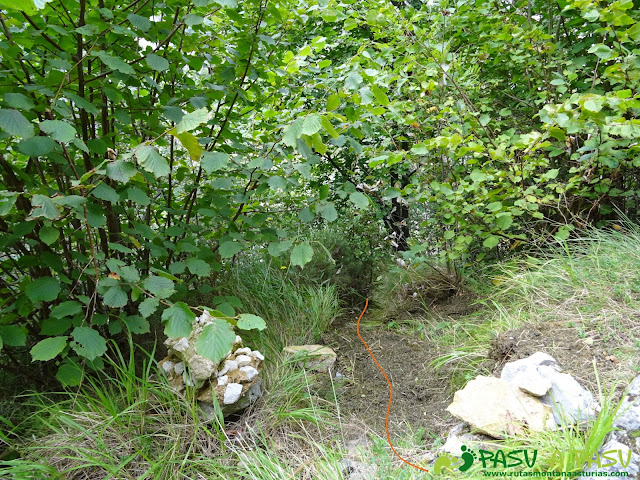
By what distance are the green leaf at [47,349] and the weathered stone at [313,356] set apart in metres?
1.25

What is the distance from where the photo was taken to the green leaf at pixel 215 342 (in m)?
1.11

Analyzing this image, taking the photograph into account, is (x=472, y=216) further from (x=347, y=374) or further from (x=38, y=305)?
(x=38, y=305)

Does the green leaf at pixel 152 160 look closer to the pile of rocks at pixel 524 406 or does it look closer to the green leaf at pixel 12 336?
the green leaf at pixel 12 336

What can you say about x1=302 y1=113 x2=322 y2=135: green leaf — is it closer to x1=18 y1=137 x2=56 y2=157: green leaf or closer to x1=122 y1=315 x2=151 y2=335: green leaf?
x1=18 y1=137 x2=56 y2=157: green leaf

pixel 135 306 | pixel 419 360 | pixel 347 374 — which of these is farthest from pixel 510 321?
pixel 135 306

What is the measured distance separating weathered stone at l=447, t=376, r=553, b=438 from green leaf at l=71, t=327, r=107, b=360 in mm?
1415

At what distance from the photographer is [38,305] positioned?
1.99 m

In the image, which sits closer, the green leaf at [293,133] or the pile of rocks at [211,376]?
the green leaf at [293,133]

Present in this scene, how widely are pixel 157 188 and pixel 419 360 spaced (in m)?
2.04

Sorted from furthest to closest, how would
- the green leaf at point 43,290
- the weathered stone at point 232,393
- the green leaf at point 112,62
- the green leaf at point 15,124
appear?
1. the weathered stone at point 232,393
2. the green leaf at point 43,290
3. the green leaf at point 112,62
4. the green leaf at point 15,124

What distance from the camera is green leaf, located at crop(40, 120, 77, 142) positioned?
129 centimetres

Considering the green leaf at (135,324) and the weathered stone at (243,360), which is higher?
the green leaf at (135,324)

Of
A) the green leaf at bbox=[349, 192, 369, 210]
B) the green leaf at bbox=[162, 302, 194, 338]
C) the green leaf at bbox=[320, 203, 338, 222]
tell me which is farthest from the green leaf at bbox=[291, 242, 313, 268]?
the green leaf at bbox=[162, 302, 194, 338]

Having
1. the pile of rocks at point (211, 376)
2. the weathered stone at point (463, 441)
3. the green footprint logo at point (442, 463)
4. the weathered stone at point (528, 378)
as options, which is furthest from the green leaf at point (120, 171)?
the weathered stone at point (528, 378)
